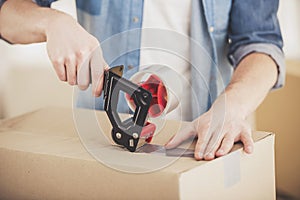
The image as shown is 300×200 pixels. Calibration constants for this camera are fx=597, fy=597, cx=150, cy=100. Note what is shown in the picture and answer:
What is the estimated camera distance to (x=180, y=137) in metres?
0.96

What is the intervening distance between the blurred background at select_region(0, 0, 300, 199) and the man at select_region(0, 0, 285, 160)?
62cm

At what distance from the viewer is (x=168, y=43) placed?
3.80 ft

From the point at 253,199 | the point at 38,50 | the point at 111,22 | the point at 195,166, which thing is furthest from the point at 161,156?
the point at 38,50

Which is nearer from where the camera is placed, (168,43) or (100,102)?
(100,102)

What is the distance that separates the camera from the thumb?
0.94 meters

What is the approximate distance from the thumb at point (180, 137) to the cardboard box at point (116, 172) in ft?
0.09

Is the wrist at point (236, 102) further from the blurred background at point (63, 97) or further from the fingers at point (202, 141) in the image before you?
the blurred background at point (63, 97)

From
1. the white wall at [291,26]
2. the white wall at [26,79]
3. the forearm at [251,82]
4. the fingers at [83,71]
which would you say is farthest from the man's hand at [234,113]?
the white wall at [291,26]

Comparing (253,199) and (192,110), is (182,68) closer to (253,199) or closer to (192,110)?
(192,110)

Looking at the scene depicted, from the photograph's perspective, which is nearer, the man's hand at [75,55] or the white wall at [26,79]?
the man's hand at [75,55]

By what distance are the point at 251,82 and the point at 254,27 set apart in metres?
0.19

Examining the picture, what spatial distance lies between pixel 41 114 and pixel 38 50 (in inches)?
34.7

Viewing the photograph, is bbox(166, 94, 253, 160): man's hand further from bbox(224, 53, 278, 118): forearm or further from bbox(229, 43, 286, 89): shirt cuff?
bbox(229, 43, 286, 89): shirt cuff

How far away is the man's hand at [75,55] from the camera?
91cm
